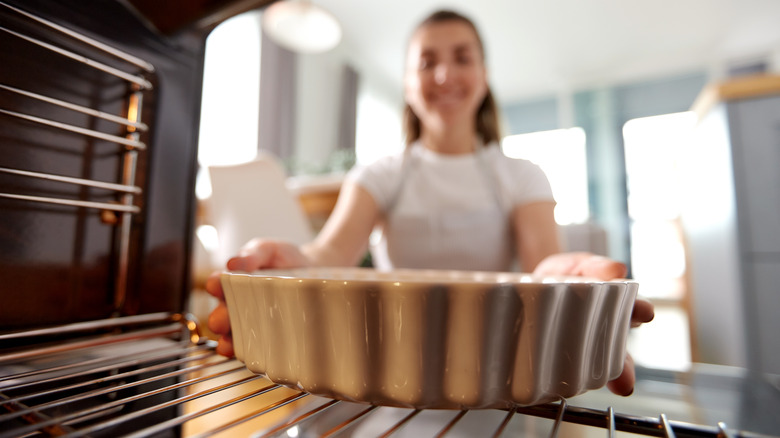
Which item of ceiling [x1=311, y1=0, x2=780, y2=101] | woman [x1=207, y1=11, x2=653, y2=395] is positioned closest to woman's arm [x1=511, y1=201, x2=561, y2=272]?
woman [x1=207, y1=11, x2=653, y2=395]

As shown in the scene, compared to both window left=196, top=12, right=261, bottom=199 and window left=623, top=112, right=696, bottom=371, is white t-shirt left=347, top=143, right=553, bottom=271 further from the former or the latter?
window left=623, top=112, right=696, bottom=371

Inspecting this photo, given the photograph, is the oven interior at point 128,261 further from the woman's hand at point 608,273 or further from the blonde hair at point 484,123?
the blonde hair at point 484,123

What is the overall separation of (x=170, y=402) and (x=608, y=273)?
224 millimetres

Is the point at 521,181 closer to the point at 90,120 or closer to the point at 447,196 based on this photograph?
the point at 447,196

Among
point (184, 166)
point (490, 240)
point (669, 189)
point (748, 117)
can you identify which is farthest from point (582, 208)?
point (184, 166)

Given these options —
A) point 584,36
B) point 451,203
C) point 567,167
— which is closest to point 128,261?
point 451,203

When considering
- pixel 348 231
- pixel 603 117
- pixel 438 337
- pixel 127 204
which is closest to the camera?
pixel 438 337

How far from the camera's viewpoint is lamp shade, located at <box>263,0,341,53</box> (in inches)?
74.0

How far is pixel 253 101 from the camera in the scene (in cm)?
280

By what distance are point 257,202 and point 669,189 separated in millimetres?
3984

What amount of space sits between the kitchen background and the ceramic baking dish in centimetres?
90

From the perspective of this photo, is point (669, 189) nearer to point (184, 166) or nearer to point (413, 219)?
point (413, 219)

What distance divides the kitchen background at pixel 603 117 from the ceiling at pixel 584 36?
0.02 meters

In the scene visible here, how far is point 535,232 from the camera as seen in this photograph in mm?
729
